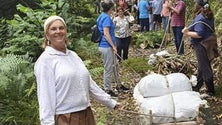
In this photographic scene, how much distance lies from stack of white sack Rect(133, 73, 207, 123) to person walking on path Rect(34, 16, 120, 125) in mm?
1487

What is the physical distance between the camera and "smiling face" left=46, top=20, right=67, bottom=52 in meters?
3.89

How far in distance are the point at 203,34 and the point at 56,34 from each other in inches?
196

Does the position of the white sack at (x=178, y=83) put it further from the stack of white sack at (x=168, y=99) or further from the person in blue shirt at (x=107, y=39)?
the person in blue shirt at (x=107, y=39)

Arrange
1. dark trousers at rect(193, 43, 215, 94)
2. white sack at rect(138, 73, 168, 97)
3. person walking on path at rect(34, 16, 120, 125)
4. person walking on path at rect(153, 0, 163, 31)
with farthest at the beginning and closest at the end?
1. person walking on path at rect(153, 0, 163, 31)
2. dark trousers at rect(193, 43, 215, 94)
3. white sack at rect(138, 73, 168, 97)
4. person walking on path at rect(34, 16, 120, 125)

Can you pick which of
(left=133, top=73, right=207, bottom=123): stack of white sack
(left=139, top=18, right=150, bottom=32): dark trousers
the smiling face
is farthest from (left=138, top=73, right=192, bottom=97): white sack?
(left=139, top=18, right=150, bottom=32): dark trousers

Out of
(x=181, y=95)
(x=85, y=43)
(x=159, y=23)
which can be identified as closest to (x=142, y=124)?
(x=181, y=95)

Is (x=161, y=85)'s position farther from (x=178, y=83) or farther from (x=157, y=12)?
(x=157, y=12)

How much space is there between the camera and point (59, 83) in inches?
150

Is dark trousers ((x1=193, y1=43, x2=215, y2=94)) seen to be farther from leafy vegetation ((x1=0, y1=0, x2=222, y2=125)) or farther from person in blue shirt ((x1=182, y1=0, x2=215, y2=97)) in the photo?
leafy vegetation ((x1=0, y1=0, x2=222, y2=125))

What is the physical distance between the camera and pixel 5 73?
835 cm

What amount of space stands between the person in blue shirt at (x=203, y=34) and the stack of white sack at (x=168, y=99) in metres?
1.67

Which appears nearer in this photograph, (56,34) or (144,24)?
(56,34)

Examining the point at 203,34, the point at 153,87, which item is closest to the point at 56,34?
the point at 153,87

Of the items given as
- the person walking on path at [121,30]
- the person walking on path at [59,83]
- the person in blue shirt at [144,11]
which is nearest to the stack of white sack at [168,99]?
the person walking on path at [59,83]
